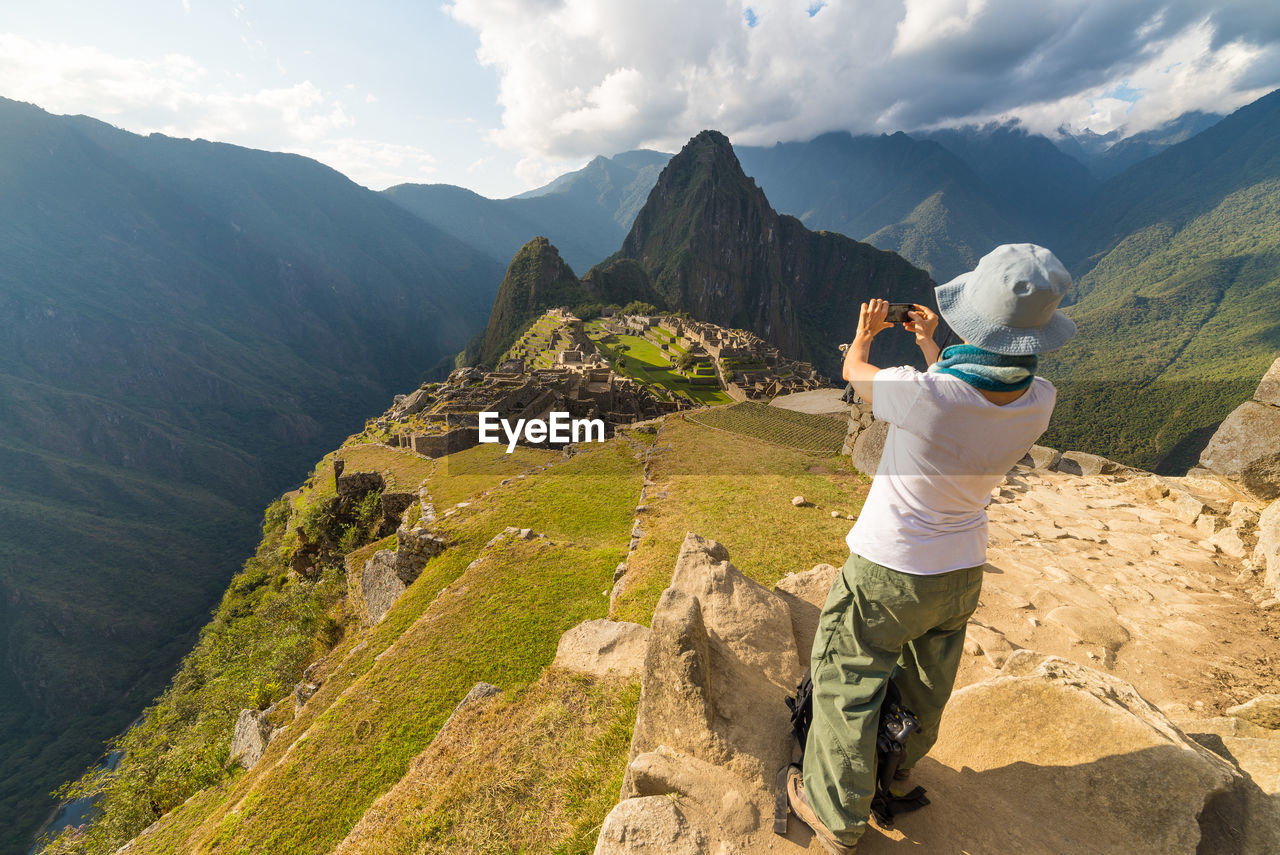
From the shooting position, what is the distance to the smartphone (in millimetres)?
2540

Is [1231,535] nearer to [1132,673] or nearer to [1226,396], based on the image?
[1132,673]

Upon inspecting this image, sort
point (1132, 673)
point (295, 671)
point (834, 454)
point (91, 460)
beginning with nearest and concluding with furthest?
point (1132, 673), point (295, 671), point (834, 454), point (91, 460)

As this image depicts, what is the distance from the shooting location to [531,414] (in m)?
26.4

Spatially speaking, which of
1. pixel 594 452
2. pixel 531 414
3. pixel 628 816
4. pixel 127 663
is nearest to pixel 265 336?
pixel 127 663

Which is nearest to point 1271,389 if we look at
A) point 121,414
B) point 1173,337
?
point 1173,337

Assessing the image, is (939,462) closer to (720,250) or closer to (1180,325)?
(1180,325)

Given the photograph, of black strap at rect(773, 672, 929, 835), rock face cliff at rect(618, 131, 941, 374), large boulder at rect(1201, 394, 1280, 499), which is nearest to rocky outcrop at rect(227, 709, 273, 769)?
black strap at rect(773, 672, 929, 835)

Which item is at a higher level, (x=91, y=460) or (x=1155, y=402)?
(x=1155, y=402)

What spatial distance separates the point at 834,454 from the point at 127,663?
2957 inches

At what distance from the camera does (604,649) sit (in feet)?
16.1

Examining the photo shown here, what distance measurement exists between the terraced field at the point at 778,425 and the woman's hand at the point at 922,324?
45.8ft

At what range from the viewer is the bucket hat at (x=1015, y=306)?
1.97 metres

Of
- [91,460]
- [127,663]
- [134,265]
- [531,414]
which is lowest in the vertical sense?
[127,663]

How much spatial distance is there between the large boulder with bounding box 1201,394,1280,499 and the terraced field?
9.63m
